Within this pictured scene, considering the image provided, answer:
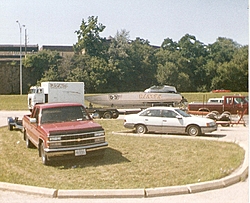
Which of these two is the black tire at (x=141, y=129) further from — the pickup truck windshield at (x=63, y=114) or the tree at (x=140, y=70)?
the tree at (x=140, y=70)

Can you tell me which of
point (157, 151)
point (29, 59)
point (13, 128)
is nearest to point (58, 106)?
point (157, 151)

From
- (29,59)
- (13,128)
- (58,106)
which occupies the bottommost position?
(13,128)

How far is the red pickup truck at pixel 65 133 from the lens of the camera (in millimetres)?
8617

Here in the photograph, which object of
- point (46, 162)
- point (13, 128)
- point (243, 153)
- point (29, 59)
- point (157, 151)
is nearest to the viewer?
point (46, 162)

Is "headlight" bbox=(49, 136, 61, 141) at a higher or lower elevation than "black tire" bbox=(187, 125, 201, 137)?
higher

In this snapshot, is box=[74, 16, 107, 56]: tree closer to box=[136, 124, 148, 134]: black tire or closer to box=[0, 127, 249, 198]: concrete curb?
box=[136, 124, 148, 134]: black tire

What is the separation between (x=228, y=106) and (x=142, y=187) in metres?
17.8

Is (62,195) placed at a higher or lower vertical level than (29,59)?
lower

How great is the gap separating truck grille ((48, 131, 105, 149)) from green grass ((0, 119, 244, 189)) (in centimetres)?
58

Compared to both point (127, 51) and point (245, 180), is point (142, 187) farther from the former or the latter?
point (127, 51)

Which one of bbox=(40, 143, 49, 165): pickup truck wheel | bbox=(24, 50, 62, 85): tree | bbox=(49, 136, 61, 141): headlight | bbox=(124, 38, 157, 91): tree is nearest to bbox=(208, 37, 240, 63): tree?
bbox=(124, 38, 157, 91): tree

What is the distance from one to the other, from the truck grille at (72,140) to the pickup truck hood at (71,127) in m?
0.14

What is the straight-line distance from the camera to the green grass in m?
7.26

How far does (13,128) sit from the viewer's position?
17.3m
